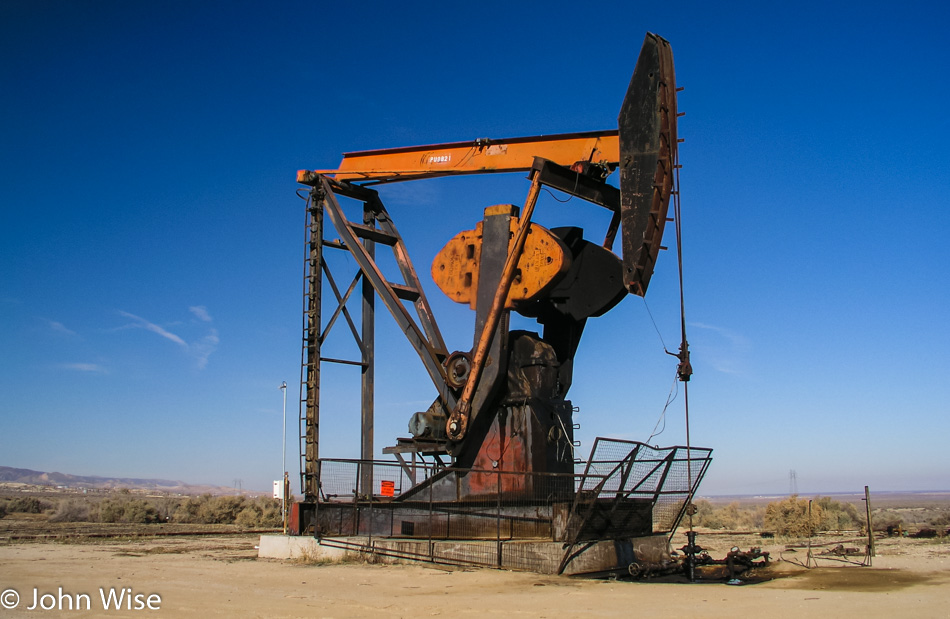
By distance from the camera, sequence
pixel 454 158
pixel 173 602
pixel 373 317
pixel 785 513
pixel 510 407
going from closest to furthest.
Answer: pixel 173 602 → pixel 510 407 → pixel 454 158 → pixel 373 317 → pixel 785 513

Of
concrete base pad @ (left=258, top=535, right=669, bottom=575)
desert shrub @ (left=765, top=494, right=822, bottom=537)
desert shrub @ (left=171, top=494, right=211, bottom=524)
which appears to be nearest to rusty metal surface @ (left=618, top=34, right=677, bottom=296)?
concrete base pad @ (left=258, top=535, right=669, bottom=575)

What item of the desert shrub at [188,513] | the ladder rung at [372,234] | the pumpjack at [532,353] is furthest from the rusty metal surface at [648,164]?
the desert shrub at [188,513]

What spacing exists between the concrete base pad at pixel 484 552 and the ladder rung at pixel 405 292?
439 centimetres

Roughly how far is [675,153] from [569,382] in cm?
371

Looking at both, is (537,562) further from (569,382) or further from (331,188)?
(331,188)

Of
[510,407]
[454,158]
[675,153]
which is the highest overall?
[454,158]

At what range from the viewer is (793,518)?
2261 cm

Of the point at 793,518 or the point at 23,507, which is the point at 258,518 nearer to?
the point at 23,507

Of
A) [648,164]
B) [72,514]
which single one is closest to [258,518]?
[72,514]

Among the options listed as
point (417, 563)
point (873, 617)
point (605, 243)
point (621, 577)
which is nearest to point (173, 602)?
point (417, 563)

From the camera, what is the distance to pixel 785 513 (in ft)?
76.6

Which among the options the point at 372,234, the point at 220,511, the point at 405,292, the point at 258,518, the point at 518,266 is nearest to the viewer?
the point at 518,266

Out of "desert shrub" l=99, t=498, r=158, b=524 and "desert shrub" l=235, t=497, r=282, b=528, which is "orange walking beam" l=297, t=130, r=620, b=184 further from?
"desert shrub" l=99, t=498, r=158, b=524

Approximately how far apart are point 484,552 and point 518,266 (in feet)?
13.6
